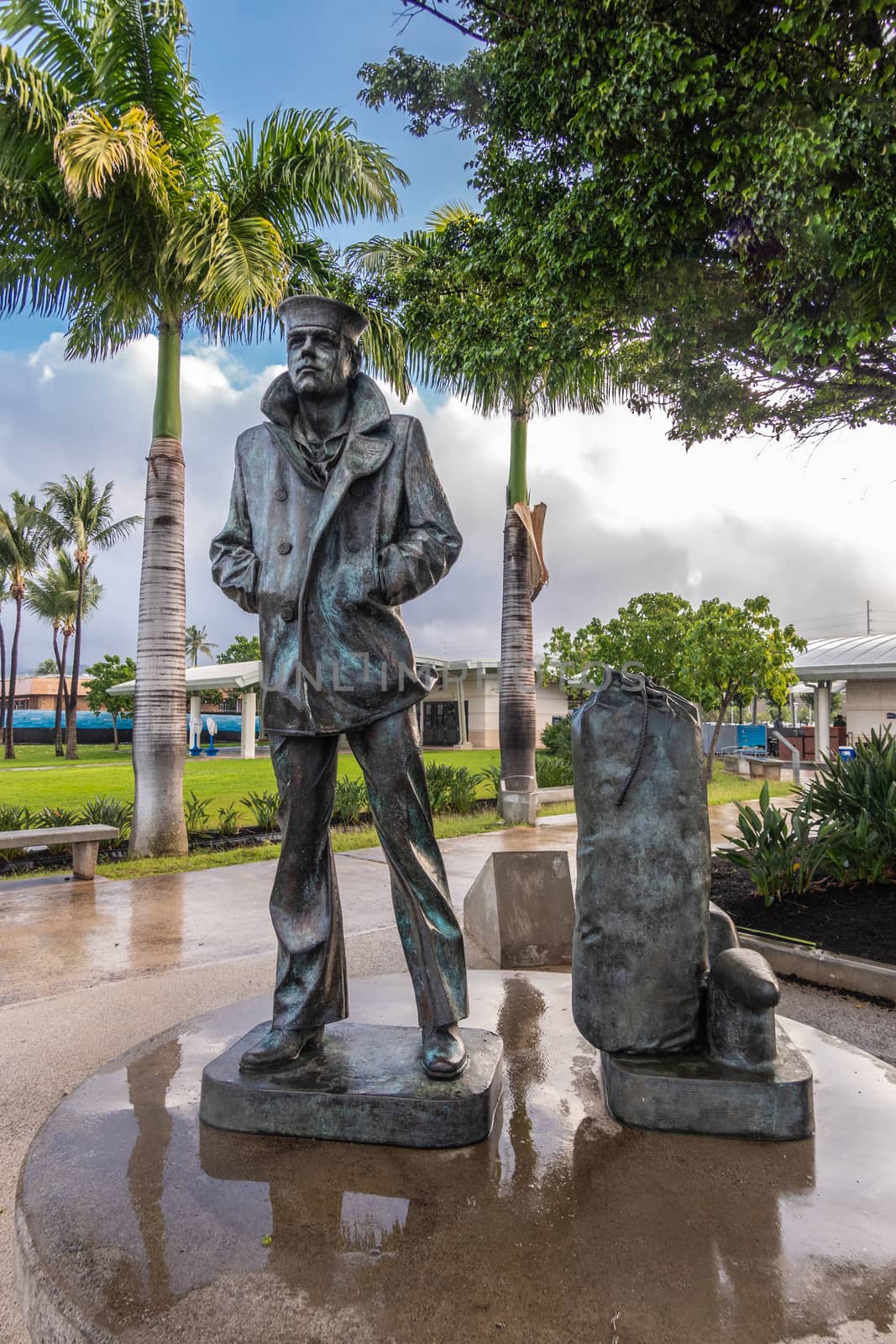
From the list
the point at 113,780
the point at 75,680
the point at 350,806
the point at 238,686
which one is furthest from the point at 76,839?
the point at 75,680

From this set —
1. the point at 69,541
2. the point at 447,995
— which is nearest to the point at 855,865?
the point at 447,995

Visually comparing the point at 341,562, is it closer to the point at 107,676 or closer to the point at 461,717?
the point at 461,717

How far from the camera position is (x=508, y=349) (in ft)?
24.3

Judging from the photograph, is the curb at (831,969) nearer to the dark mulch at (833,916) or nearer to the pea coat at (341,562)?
the dark mulch at (833,916)

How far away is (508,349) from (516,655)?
626cm

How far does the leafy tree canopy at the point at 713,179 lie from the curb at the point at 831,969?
12.1 ft

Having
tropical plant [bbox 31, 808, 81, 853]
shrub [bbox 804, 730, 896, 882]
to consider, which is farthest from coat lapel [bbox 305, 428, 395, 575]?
tropical plant [bbox 31, 808, 81, 853]

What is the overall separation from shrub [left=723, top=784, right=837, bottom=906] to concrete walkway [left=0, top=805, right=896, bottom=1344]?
3.59 ft

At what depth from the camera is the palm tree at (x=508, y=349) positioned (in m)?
7.19

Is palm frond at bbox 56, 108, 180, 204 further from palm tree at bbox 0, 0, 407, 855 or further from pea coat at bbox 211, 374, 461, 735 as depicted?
pea coat at bbox 211, 374, 461, 735

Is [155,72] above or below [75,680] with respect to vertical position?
above

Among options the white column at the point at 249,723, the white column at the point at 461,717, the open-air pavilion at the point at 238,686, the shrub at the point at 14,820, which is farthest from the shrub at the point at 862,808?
the white column at the point at 461,717

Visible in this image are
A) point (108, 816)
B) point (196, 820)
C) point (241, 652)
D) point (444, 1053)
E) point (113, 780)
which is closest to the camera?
point (444, 1053)

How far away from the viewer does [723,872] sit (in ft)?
22.6
